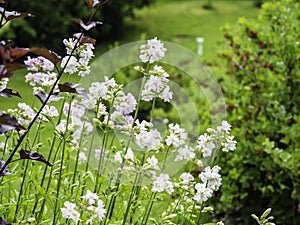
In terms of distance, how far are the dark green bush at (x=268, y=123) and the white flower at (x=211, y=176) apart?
1324 millimetres

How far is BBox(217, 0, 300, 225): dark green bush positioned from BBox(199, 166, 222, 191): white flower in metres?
1.32

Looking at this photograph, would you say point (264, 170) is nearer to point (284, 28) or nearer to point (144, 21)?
point (284, 28)

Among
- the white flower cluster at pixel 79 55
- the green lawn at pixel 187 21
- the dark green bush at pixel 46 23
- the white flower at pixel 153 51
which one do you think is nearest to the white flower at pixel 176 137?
the white flower at pixel 153 51

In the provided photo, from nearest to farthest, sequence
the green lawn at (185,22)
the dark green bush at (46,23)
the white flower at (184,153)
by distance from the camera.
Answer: the white flower at (184,153)
the dark green bush at (46,23)
the green lawn at (185,22)

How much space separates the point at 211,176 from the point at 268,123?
1708 millimetres

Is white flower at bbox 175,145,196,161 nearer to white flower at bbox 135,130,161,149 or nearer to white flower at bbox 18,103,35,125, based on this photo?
white flower at bbox 135,130,161,149

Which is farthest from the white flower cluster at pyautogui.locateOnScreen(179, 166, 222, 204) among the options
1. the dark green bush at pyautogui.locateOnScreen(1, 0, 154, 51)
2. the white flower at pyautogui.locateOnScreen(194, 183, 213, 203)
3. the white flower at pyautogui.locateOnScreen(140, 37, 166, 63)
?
the dark green bush at pyautogui.locateOnScreen(1, 0, 154, 51)

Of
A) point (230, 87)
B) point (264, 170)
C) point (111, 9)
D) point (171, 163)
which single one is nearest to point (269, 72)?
point (230, 87)

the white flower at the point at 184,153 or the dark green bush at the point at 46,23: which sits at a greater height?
the white flower at the point at 184,153

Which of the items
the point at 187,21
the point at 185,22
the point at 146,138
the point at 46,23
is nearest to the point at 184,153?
the point at 146,138

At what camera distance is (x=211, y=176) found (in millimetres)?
1729

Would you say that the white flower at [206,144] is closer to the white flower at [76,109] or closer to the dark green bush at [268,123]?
the white flower at [76,109]

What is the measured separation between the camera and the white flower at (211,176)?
1.73 meters

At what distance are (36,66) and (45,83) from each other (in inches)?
6.5
